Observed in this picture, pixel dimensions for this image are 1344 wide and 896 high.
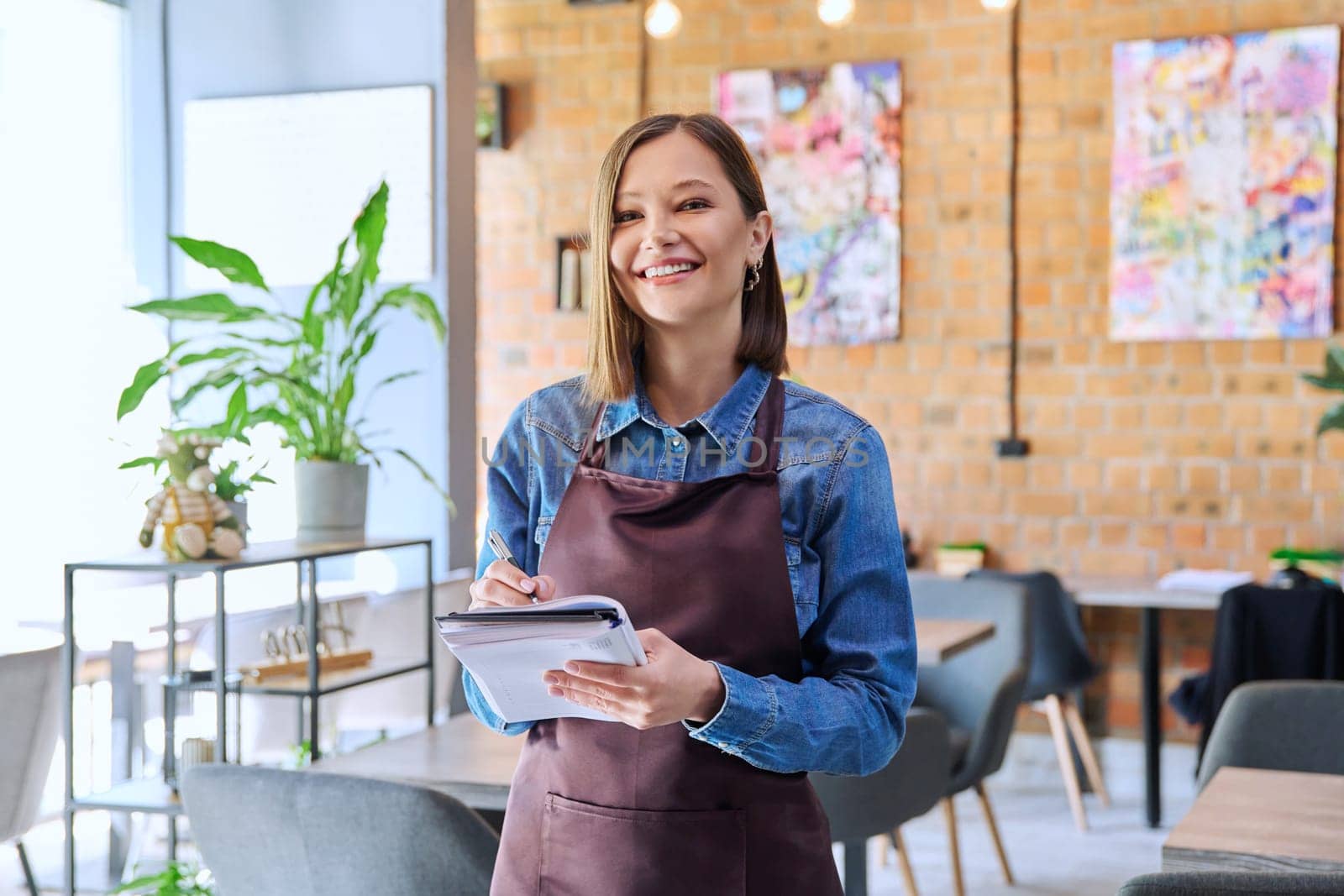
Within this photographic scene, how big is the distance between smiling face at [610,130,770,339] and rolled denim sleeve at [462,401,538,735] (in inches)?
7.0

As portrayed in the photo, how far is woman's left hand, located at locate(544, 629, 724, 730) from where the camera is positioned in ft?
3.66

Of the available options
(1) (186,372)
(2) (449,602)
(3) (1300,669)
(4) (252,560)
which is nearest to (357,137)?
(1) (186,372)

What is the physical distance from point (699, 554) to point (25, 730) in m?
2.13

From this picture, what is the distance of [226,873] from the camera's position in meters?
1.68

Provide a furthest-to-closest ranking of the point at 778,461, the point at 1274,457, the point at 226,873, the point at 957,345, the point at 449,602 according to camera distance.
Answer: the point at 957,345
the point at 1274,457
the point at 449,602
the point at 226,873
the point at 778,461

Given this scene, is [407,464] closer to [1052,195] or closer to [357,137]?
[357,137]

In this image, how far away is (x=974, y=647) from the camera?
151 inches

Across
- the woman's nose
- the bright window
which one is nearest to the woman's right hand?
the woman's nose

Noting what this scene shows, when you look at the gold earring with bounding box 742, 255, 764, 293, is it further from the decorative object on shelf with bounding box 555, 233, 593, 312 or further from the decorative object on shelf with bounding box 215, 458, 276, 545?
the decorative object on shelf with bounding box 555, 233, 593, 312

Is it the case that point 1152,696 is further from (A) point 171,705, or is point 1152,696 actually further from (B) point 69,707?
(B) point 69,707

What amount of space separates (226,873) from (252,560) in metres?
Result: 0.89

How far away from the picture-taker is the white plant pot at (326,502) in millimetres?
2822

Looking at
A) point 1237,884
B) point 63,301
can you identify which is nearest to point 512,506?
point 1237,884

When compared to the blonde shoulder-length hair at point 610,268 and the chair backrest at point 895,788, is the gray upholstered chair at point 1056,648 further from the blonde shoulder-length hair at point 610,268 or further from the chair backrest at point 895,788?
the blonde shoulder-length hair at point 610,268
